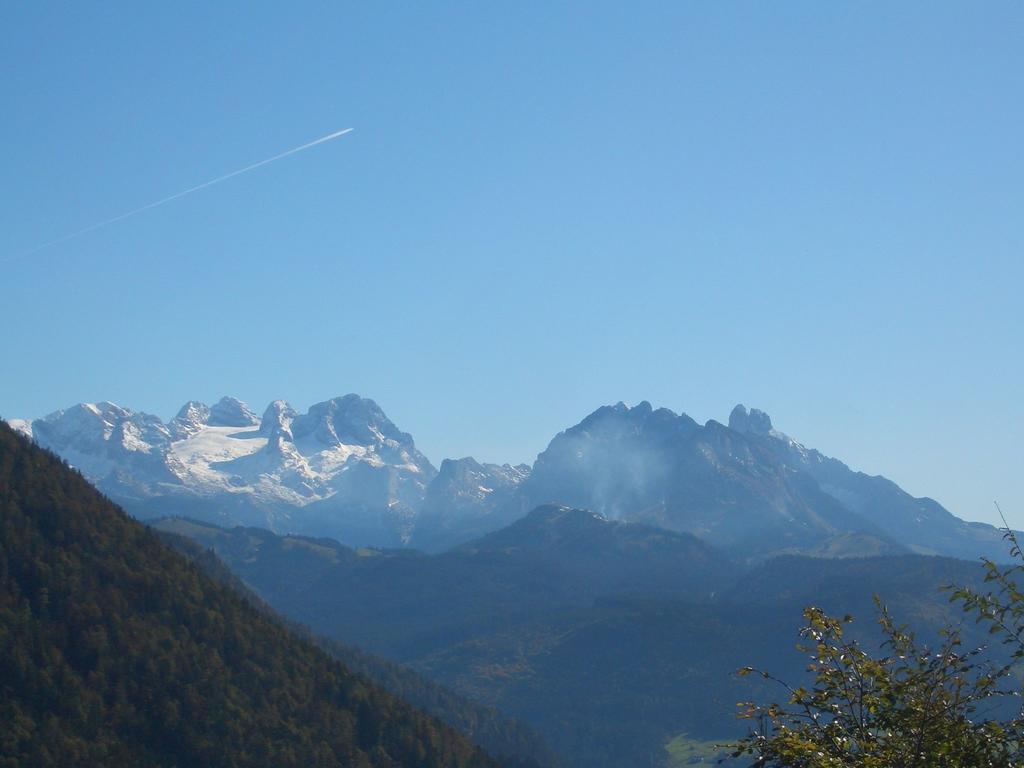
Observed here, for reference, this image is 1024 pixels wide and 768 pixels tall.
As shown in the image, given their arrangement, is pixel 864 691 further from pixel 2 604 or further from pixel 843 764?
pixel 2 604

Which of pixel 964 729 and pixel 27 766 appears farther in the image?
pixel 27 766

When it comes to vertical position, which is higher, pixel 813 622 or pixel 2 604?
pixel 2 604

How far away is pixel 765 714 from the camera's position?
29812 millimetres

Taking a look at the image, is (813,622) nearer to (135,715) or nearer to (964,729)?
(964,729)

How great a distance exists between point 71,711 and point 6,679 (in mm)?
11394

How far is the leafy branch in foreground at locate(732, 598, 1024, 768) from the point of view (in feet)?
91.5

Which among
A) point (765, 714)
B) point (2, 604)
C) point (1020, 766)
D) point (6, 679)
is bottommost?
point (1020, 766)

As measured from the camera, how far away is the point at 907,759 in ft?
91.4

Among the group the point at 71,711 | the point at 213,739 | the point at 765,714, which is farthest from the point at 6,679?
the point at 765,714

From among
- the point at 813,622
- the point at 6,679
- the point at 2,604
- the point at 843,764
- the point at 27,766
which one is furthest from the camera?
the point at 2,604

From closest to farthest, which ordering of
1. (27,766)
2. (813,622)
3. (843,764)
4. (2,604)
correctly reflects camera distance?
1. (843,764)
2. (813,622)
3. (27,766)
4. (2,604)

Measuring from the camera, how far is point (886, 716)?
28.8 meters

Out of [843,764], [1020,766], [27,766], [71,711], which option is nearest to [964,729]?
[1020,766]

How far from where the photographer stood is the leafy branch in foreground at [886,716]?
27891mm
